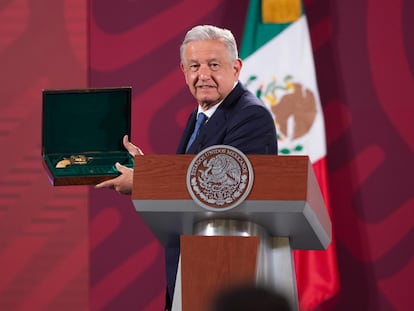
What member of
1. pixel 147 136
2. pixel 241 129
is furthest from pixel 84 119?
pixel 147 136

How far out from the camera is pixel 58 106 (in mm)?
3502

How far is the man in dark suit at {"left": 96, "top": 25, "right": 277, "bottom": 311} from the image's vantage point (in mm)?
3041

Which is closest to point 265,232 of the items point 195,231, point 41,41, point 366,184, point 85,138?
point 195,231

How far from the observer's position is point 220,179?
2.62m

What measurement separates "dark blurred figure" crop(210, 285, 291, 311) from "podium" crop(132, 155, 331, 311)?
3.90ft

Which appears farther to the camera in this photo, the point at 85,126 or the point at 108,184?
the point at 85,126

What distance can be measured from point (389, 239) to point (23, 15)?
7.41ft

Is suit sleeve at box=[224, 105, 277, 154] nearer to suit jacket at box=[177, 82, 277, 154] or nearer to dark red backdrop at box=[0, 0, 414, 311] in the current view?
suit jacket at box=[177, 82, 277, 154]

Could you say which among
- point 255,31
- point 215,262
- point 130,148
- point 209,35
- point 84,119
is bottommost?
point 215,262

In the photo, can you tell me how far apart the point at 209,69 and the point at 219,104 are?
125 mm

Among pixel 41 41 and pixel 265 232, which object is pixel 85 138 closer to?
pixel 265 232

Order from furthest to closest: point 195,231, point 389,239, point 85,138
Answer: point 389,239, point 85,138, point 195,231

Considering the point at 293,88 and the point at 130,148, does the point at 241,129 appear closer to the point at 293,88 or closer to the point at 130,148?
the point at 130,148

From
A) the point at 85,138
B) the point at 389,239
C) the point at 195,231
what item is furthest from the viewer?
the point at 389,239
